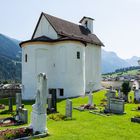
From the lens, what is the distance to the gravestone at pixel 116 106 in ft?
69.8

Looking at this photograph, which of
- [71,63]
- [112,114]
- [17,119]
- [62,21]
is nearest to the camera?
[17,119]

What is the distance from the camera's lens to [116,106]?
70.5 ft

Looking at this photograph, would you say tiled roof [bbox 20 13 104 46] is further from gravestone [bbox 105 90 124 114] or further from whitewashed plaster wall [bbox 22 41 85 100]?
gravestone [bbox 105 90 124 114]

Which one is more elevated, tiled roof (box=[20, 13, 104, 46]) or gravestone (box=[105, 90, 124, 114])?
tiled roof (box=[20, 13, 104, 46])

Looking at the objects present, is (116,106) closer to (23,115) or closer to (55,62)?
(23,115)

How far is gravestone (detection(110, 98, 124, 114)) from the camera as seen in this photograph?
21281mm

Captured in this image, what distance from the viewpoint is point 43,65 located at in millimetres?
36562

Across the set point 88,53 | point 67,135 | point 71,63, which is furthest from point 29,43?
point 67,135

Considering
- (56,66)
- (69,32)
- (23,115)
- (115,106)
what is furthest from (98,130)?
(69,32)

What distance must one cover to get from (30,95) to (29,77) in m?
2.47

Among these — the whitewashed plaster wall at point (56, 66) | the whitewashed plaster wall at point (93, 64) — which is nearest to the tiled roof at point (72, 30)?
the whitewashed plaster wall at point (93, 64)

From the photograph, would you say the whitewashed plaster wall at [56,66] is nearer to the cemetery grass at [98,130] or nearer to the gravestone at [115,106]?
the gravestone at [115,106]

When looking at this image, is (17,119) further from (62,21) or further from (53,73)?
(62,21)

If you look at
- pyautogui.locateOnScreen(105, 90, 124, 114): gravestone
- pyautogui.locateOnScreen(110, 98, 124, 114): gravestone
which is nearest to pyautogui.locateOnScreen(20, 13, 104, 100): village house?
pyautogui.locateOnScreen(105, 90, 124, 114): gravestone
